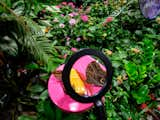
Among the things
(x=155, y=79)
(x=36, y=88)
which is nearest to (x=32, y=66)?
(x=36, y=88)

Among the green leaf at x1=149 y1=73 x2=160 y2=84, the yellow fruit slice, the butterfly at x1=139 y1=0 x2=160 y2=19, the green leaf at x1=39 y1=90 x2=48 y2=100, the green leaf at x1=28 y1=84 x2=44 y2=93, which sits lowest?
the green leaf at x1=149 y1=73 x2=160 y2=84

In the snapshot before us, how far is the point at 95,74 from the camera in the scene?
1.63m

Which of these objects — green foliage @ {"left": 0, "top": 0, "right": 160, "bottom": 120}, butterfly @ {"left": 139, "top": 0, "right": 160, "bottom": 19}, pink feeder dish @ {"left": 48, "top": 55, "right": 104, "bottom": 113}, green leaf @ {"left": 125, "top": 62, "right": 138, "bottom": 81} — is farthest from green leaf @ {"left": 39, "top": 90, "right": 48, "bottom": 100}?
butterfly @ {"left": 139, "top": 0, "right": 160, "bottom": 19}

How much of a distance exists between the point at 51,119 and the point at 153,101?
0.96 meters

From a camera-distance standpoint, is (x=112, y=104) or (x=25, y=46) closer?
(x=25, y=46)

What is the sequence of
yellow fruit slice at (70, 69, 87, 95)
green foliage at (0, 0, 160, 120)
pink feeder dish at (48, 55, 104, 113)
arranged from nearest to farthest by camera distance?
yellow fruit slice at (70, 69, 87, 95), pink feeder dish at (48, 55, 104, 113), green foliage at (0, 0, 160, 120)

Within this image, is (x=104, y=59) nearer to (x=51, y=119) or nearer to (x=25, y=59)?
(x=51, y=119)

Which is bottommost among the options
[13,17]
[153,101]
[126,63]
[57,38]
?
[153,101]

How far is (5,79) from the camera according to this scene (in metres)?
2.48

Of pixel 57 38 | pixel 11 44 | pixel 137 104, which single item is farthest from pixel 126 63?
pixel 11 44

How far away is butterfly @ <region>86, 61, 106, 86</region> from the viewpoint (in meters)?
1.56

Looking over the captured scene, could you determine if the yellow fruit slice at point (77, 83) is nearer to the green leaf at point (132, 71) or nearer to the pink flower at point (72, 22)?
the green leaf at point (132, 71)

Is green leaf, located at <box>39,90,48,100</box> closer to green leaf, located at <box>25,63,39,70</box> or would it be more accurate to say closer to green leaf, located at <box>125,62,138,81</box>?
green leaf, located at <box>25,63,39,70</box>

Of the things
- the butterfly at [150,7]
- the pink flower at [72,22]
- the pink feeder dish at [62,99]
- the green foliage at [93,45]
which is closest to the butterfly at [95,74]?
the pink feeder dish at [62,99]
